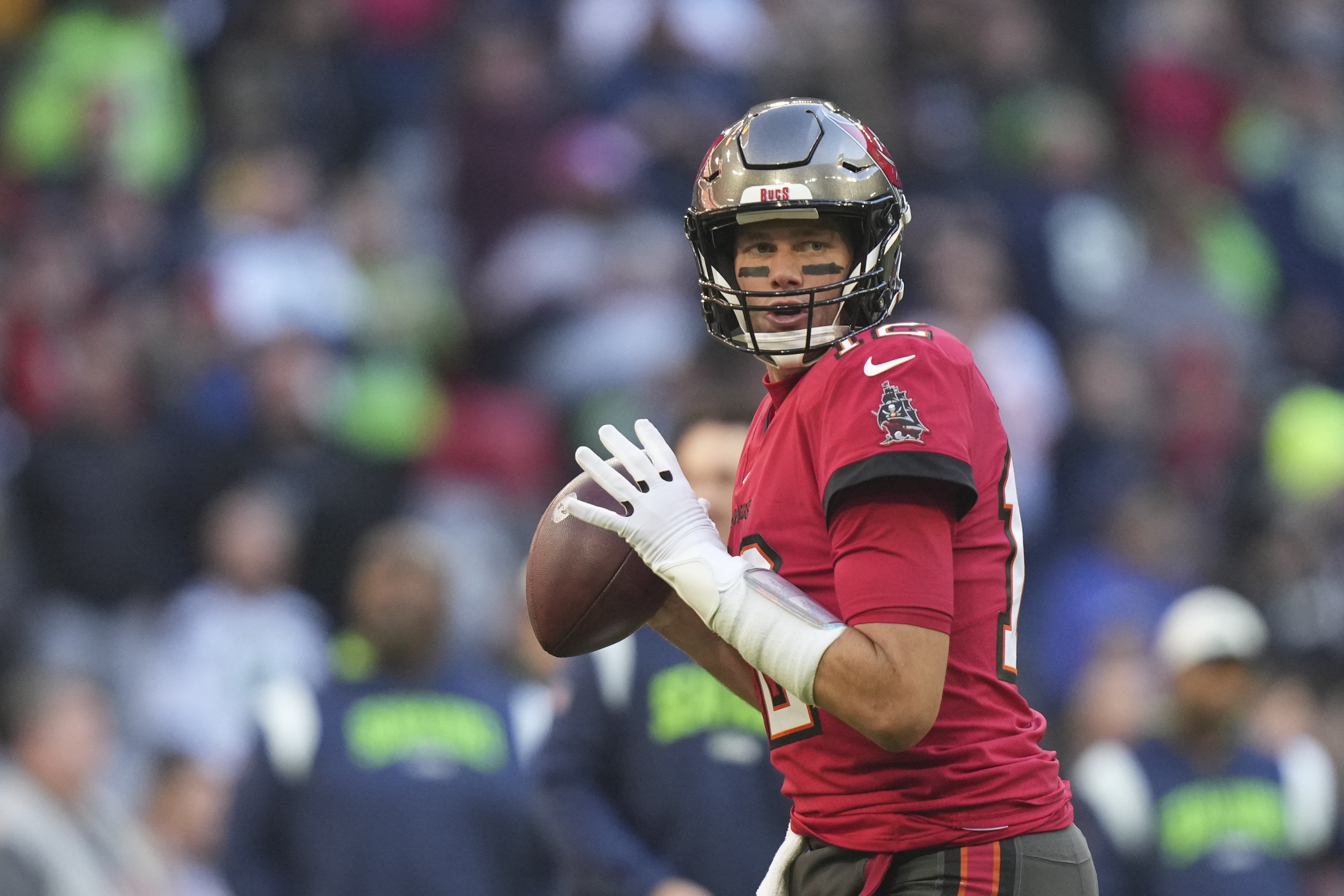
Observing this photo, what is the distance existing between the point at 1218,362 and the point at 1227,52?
3.27 m

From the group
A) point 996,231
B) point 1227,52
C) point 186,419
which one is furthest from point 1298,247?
point 186,419

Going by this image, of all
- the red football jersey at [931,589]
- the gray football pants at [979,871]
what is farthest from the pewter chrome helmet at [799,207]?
the gray football pants at [979,871]

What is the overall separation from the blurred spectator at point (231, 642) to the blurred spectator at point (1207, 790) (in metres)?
3.52

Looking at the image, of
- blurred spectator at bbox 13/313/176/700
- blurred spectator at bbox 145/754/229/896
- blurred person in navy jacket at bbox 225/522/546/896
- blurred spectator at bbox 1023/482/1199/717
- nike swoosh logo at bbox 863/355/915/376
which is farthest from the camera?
blurred spectator at bbox 1023/482/1199/717

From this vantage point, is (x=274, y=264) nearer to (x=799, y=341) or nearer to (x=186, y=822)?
(x=186, y=822)

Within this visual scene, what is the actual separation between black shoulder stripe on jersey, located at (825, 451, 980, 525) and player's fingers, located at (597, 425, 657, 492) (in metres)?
0.37

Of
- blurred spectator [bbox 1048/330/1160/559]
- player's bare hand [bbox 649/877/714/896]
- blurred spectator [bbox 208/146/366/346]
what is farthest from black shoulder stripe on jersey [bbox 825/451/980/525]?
blurred spectator [bbox 1048/330/1160/559]

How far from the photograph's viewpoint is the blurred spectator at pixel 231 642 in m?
8.06

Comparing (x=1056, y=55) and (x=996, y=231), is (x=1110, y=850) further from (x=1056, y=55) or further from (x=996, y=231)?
(x=1056, y=55)

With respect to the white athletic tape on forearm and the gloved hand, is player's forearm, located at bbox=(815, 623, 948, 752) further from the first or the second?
the gloved hand

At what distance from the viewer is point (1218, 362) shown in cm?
1052

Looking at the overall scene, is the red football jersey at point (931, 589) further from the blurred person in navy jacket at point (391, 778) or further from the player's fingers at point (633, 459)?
the blurred person in navy jacket at point (391, 778)

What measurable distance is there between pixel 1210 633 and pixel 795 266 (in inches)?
139

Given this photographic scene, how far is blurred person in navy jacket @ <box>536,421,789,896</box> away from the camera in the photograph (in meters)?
4.79
